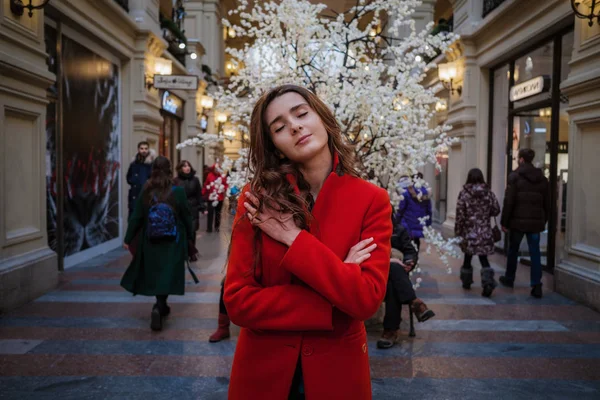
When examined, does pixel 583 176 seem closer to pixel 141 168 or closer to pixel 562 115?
pixel 562 115

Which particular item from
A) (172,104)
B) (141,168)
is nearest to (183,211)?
(141,168)

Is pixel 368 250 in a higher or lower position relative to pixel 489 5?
lower

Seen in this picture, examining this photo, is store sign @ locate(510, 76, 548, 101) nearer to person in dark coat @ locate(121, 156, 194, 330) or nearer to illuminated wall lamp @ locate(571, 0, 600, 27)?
illuminated wall lamp @ locate(571, 0, 600, 27)

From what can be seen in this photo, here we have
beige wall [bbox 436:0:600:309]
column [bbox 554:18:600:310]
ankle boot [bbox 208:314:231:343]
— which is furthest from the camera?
beige wall [bbox 436:0:600:309]

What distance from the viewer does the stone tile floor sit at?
4125mm

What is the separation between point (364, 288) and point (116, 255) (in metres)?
9.73

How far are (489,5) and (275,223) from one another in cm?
1191

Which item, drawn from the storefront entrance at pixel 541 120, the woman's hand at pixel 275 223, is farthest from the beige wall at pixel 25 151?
the storefront entrance at pixel 541 120

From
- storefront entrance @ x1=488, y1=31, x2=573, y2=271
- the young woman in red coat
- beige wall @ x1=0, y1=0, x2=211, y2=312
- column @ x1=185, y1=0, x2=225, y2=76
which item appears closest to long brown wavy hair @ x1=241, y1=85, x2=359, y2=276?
the young woman in red coat

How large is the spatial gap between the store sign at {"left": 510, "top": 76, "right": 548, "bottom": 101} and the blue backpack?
7211 mm

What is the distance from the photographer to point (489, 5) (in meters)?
12.0

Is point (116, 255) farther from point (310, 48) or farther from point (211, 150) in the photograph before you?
point (211, 150)

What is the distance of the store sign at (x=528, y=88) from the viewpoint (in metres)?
9.55

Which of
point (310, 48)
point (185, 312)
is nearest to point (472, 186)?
point (310, 48)
